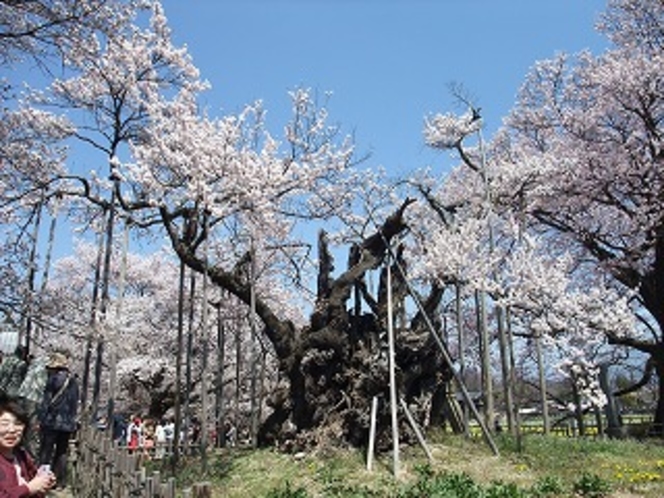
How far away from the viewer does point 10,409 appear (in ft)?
10.5

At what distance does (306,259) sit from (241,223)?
2.18 meters

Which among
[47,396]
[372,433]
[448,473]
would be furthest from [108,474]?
[448,473]

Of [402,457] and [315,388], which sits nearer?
[402,457]

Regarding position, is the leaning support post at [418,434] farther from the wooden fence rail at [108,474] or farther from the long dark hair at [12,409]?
the long dark hair at [12,409]

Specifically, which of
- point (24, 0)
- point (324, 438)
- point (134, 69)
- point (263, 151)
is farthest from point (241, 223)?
point (24, 0)

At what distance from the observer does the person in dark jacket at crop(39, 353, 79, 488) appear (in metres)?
7.53

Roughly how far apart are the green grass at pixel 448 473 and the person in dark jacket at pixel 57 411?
6.83ft

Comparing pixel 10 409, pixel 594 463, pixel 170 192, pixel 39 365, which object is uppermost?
pixel 170 192

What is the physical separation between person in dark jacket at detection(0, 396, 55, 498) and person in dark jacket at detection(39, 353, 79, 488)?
4748 millimetres

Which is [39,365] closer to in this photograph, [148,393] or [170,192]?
[170,192]

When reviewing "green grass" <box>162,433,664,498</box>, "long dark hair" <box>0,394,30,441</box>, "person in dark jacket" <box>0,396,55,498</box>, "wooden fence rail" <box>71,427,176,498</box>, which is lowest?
"green grass" <box>162,433,664,498</box>

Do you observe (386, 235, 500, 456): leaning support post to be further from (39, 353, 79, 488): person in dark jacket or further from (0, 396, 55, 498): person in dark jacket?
(0, 396, 55, 498): person in dark jacket

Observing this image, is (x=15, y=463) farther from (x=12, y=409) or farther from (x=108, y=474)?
(x=108, y=474)

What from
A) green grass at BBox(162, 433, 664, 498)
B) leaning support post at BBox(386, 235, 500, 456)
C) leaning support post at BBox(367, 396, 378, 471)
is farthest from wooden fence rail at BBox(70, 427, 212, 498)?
leaning support post at BBox(386, 235, 500, 456)
